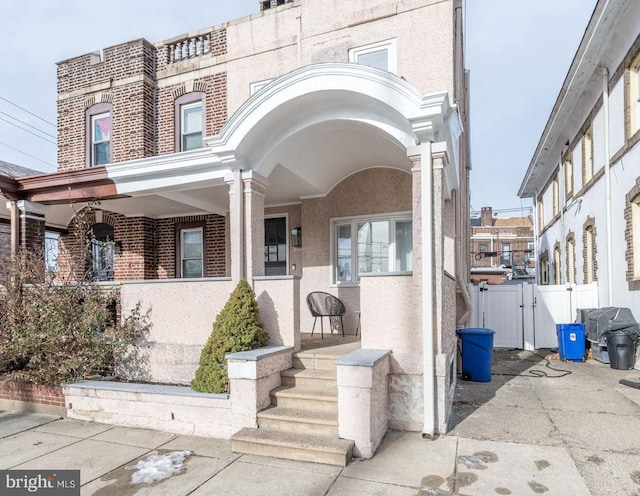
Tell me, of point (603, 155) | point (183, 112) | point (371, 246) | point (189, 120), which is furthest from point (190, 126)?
point (603, 155)

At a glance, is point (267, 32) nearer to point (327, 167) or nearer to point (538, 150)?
point (327, 167)

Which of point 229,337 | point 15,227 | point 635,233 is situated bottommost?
point 229,337

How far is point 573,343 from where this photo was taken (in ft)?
28.1

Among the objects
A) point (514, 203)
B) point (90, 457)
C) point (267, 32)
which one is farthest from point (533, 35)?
point (514, 203)

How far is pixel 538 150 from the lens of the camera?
14.8 metres

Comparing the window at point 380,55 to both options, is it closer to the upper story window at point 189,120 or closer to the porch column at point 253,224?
the porch column at point 253,224

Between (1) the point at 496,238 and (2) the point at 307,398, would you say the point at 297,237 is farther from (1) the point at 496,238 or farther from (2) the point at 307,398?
(1) the point at 496,238

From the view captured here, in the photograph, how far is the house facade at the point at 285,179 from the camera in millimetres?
4590

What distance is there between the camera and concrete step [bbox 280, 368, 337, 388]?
4711 mm

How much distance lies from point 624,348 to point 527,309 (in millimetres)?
2978

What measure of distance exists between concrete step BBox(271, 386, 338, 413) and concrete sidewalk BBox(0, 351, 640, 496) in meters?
0.68

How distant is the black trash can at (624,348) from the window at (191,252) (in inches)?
326

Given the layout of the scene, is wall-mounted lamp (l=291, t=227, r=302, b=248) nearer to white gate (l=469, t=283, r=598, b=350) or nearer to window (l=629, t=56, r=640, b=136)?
white gate (l=469, t=283, r=598, b=350)

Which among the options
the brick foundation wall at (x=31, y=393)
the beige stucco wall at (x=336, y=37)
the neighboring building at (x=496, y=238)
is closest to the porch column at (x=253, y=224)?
the brick foundation wall at (x=31, y=393)
